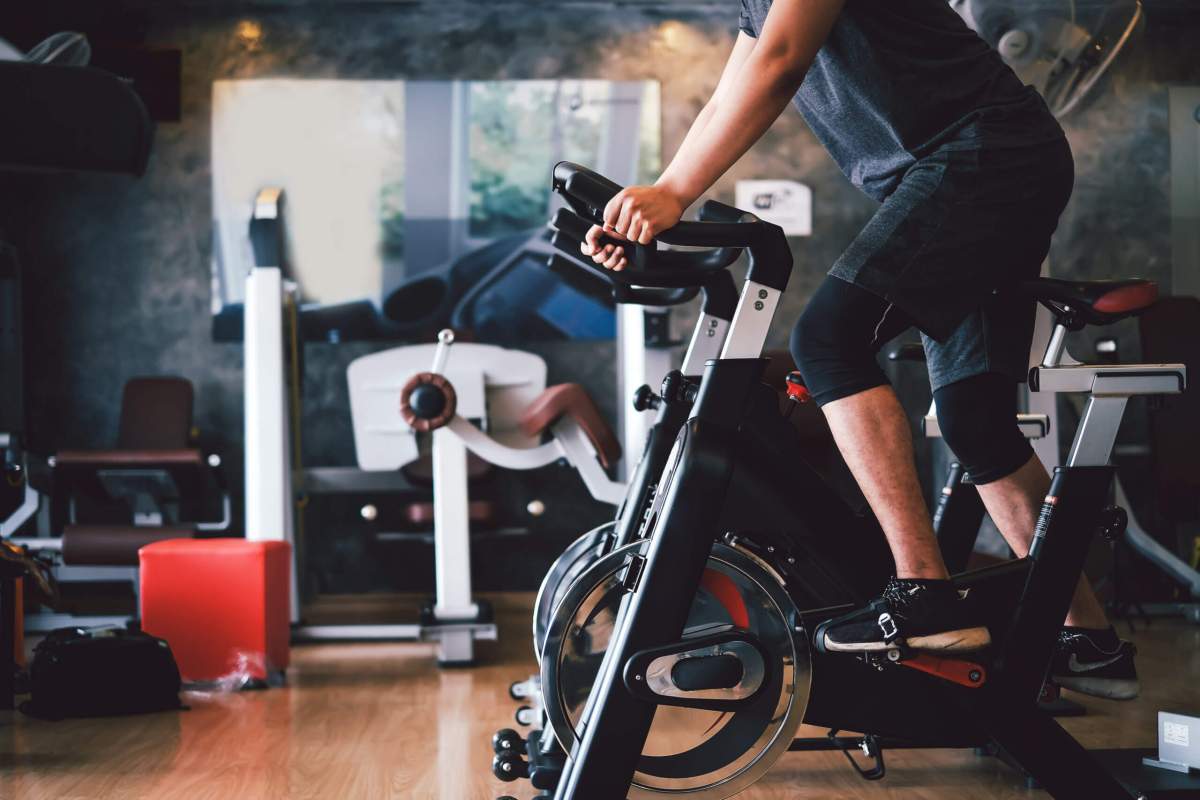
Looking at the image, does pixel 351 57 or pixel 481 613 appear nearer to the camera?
pixel 481 613

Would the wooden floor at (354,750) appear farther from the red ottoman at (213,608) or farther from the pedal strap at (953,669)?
the pedal strap at (953,669)

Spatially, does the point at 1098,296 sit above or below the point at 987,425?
above

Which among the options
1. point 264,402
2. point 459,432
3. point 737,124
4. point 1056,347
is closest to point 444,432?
point 459,432

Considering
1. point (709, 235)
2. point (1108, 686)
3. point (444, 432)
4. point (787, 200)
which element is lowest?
point (1108, 686)

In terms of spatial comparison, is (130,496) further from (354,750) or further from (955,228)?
(955,228)

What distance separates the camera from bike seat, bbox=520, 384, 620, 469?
142 inches

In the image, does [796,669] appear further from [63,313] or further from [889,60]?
[63,313]

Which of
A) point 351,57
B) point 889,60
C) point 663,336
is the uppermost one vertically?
point 351,57

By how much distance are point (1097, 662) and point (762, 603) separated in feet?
2.17

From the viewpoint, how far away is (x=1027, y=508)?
6.08 ft

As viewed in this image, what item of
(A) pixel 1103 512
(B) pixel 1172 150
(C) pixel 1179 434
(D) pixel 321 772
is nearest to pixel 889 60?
(A) pixel 1103 512

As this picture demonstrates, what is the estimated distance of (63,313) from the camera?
5.36 meters

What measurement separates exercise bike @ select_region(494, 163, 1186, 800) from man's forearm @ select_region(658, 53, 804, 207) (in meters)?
0.06

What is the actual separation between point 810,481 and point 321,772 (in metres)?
1.22
